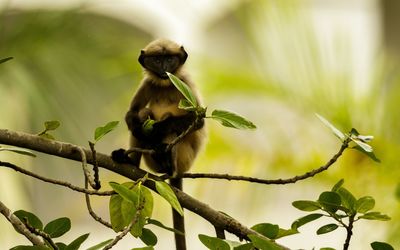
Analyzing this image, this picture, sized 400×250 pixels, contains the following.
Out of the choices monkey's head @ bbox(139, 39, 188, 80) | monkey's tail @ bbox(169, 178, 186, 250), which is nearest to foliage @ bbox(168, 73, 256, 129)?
monkey's tail @ bbox(169, 178, 186, 250)

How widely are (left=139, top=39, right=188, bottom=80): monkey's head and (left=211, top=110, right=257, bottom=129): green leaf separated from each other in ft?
2.33

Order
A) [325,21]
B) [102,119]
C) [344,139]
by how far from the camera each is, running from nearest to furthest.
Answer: [344,139] → [102,119] → [325,21]

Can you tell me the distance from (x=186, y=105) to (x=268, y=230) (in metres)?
0.18

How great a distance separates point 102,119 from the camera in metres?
4.29

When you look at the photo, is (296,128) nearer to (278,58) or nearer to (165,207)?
(278,58)

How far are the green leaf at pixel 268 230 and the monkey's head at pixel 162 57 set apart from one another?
714mm

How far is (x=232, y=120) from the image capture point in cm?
99

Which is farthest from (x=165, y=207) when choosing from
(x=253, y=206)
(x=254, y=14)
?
(x=254, y=14)

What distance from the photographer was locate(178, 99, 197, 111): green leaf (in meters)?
0.99

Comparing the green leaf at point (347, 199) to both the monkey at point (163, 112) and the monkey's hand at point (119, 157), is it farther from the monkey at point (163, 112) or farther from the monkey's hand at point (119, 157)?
the monkey at point (163, 112)

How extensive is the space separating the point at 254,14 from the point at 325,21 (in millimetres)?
1764

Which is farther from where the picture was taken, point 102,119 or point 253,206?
point 102,119

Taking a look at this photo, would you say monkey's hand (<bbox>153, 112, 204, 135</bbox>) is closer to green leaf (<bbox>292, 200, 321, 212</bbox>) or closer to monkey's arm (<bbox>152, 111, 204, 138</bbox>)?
monkey's arm (<bbox>152, 111, 204, 138</bbox>)

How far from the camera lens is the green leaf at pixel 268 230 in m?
1.02
